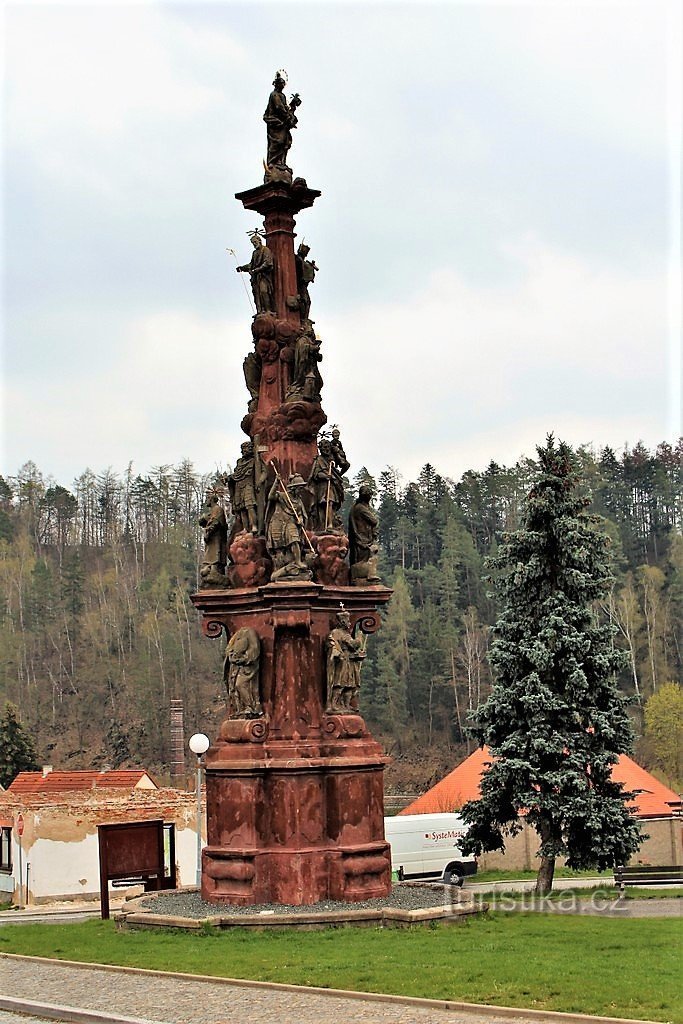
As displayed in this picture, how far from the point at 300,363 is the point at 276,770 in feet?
19.2

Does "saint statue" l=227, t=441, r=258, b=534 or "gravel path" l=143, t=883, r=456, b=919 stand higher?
"saint statue" l=227, t=441, r=258, b=534

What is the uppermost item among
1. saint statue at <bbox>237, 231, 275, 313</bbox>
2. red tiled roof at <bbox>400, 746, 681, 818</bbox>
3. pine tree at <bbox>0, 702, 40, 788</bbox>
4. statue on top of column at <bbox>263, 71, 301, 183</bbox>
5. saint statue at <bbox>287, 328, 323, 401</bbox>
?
statue on top of column at <bbox>263, 71, 301, 183</bbox>

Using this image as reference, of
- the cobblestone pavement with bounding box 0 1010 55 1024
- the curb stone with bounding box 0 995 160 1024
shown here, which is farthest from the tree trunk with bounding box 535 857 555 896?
the cobblestone pavement with bounding box 0 1010 55 1024

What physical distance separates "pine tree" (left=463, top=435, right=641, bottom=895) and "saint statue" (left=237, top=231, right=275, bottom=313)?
655 cm

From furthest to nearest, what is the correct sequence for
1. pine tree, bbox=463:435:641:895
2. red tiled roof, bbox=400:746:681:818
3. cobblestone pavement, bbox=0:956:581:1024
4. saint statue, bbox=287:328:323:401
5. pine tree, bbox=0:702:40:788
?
pine tree, bbox=0:702:40:788, red tiled roof, bbox=400:746:681:818, pine tree, bbox=463:435:641:895, saint statue, bbox=287:328:323:401, cobblestone pavement, bbox=0:956:581:1024

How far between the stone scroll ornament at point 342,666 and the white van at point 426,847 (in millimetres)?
14852

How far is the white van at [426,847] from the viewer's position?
108 feet

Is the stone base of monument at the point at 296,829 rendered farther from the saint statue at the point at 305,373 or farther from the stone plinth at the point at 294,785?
the saint statue at the point at 305,373

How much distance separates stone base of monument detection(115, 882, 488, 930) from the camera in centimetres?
1647

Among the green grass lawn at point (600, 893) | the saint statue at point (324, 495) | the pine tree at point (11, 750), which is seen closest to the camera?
the saint statue at point (324, 495)

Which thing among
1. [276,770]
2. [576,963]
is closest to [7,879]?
[276,770]

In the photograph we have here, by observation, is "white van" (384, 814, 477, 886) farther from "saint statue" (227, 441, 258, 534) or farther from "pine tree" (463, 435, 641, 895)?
"saint statue" (227, 441, 258, 534)

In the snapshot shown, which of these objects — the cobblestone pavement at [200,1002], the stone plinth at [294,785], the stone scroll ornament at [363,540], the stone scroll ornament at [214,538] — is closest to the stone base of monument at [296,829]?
the stone plinth at [294,785]

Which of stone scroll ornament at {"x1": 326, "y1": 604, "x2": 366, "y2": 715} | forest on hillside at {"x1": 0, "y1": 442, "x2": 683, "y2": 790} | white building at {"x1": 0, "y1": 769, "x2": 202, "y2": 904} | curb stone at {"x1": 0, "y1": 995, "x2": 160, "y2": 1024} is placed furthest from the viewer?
forest on hillside at {"x1": 0, "y1": 442, "x2": 683, "y2": 790}
